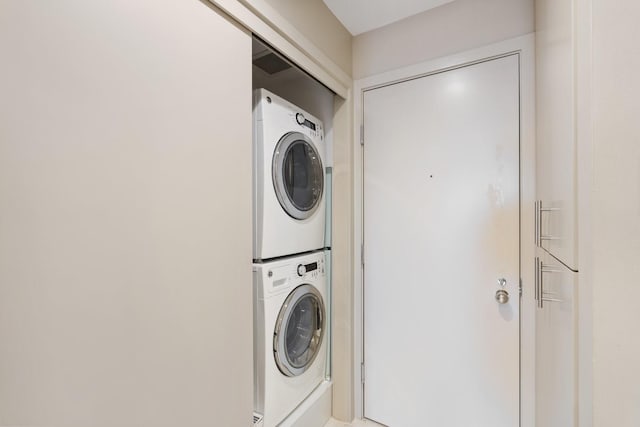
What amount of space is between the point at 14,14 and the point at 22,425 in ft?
2.98

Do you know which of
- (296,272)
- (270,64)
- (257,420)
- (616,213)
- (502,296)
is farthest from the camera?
(270,64)

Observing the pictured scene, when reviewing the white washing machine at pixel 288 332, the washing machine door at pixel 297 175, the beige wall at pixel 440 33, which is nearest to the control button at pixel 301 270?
the white washing machine at pixel 288 332

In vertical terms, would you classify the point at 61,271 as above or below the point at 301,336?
above

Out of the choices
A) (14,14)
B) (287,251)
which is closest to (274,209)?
(287,251)

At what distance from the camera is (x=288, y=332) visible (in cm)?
151

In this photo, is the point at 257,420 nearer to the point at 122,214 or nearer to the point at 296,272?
the point at 296,272

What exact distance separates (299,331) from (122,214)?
3.98ft

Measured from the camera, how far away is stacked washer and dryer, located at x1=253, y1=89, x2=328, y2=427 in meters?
1.33

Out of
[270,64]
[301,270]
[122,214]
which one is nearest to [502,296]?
[301,270]

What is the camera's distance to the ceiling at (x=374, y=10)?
5.16 ft

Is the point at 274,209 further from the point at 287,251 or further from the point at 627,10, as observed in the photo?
the point at 627,10


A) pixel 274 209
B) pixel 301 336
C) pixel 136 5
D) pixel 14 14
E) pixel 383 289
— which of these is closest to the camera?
pixel 14 14

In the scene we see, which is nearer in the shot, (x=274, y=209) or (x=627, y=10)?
(x=627, y=10)

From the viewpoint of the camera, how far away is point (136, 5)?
781 millimetres
